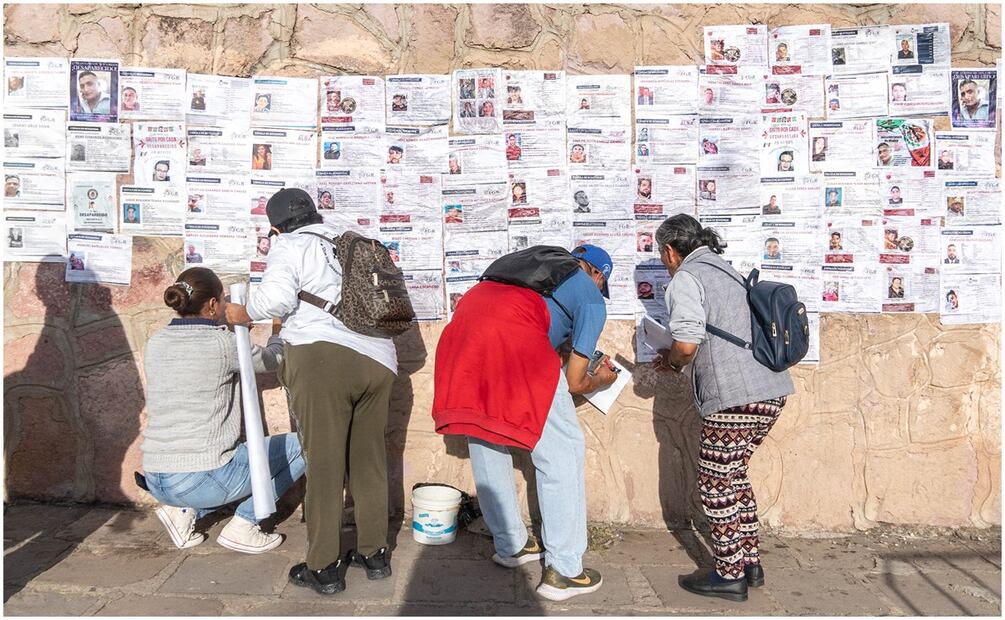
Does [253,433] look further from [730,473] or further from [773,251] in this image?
[773,251]

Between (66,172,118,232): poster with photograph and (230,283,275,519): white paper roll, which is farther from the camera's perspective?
(66,172,118,232): poster with photograph

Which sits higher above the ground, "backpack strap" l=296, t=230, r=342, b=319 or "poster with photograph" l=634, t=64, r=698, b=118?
"poster with photograph" l=634, t=64, r=698, b=118

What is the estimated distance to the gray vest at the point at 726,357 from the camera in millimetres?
3324

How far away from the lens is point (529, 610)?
10.9 ft

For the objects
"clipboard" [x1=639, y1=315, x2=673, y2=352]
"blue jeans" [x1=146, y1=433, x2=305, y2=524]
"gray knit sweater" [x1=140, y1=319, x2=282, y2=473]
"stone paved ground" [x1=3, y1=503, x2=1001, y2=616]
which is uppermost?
"clipboard" [x1=639, y1=315, x2=673, y2=352]

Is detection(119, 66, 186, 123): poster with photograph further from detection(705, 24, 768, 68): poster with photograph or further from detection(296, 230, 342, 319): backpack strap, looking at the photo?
detection(705, 24, 768, 68): poster with photograph

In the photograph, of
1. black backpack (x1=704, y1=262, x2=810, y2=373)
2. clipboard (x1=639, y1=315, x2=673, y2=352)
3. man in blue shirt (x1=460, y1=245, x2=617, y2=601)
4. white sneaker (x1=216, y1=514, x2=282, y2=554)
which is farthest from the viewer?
white sneaker (x1=216, y1=514, x2=282, y2=554)

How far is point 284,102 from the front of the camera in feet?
13.9

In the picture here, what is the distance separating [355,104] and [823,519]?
3459mm

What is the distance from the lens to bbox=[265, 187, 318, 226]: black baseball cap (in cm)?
348

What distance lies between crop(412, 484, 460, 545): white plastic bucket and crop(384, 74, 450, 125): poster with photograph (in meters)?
2.02

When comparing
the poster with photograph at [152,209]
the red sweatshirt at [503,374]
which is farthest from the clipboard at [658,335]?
the poster with photograph at [152,209]

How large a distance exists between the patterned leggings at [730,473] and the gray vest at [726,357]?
2.5 inches

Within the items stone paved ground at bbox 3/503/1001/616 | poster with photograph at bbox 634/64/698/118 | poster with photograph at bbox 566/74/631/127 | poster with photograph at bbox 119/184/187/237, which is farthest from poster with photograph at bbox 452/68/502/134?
stone paved ground at bbox 3/503/1001/616
